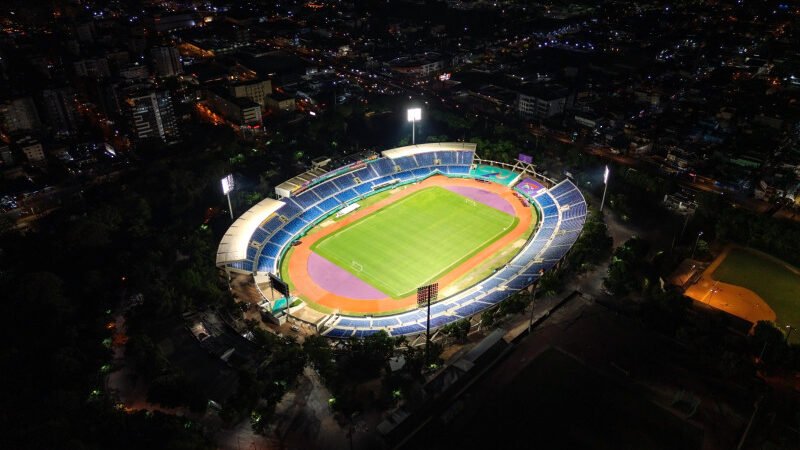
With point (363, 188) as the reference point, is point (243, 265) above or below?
above

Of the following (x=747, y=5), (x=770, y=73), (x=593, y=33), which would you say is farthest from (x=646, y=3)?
(x=770, y=73)

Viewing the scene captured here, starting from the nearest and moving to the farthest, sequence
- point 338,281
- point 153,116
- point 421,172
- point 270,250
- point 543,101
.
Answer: point 338,281 < point 270,250 < point 421,172 < point 153,116 < point 543,101

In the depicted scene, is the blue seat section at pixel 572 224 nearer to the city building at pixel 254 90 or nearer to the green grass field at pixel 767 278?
the green grass field at pixel 767 278

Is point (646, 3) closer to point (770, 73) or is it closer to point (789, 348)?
point (770, 73)

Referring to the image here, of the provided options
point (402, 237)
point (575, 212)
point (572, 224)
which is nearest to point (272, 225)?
point (402, 237)

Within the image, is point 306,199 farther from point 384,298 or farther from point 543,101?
point 543,101

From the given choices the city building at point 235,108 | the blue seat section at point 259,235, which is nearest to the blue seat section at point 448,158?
the blue seat section at point 259,235
